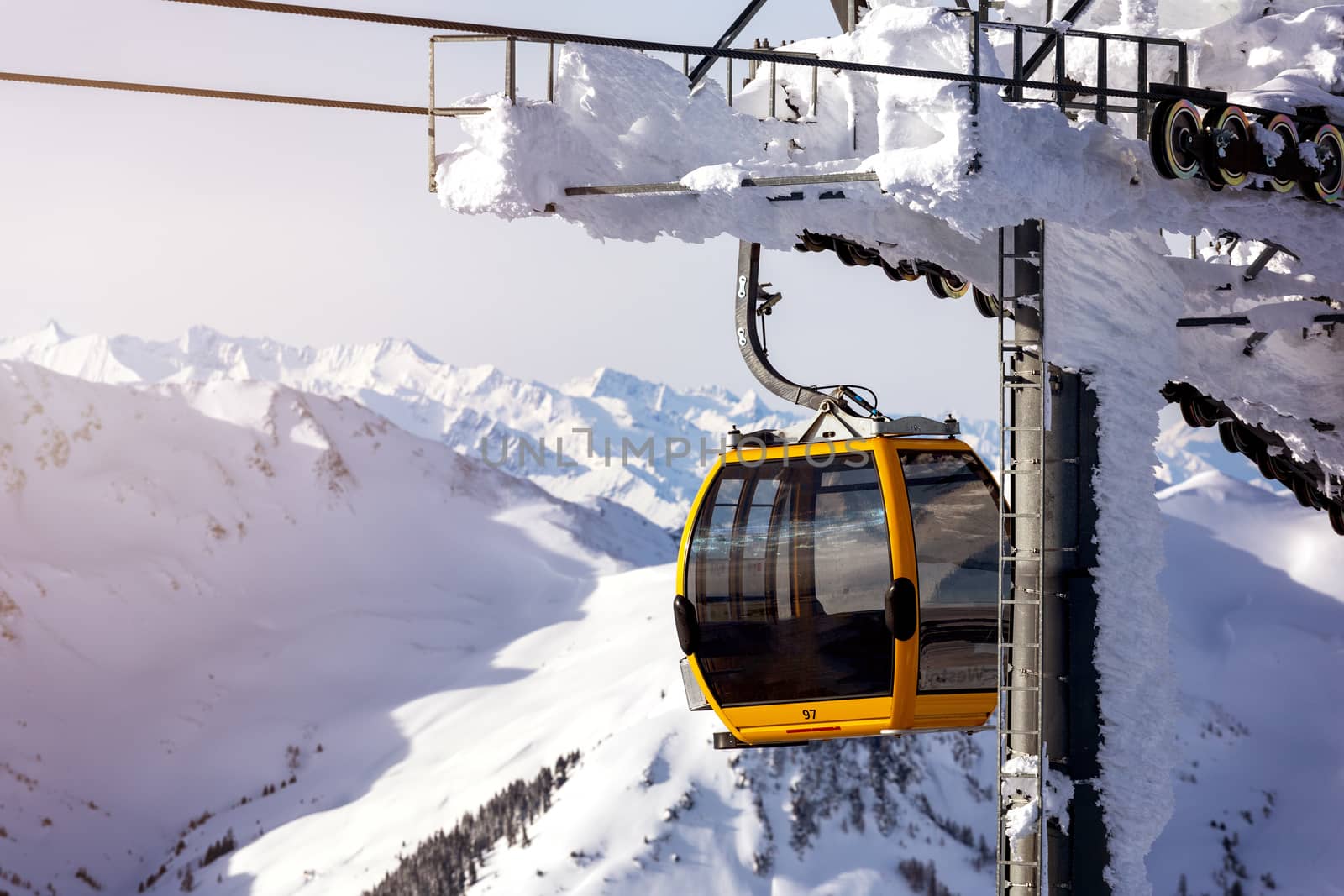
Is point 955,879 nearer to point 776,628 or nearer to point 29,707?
point 29,707

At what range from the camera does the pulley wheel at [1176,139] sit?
8.16 metres

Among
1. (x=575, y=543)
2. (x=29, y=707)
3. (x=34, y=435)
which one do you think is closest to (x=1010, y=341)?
(x=29, y=707)

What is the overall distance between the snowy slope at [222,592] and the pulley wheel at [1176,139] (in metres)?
59.3

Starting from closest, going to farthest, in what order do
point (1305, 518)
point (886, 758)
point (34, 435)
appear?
point (886, 758), point (34, 435), point (1305, 518)

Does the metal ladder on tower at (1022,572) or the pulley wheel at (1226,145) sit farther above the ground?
the pulley wheel at (1226,145)

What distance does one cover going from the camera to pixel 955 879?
60969 mm

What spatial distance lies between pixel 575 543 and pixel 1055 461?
322ft

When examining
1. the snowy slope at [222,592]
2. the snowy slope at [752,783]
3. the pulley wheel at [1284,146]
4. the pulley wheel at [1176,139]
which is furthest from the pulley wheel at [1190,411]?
the snowy slope at [222,592]

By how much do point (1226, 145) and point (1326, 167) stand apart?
2.90ft

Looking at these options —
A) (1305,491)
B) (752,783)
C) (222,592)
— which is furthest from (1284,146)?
(222,592)

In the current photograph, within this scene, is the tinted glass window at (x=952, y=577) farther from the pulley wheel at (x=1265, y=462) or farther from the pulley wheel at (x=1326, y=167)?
the pulley wheel at (x=1265, y=462)

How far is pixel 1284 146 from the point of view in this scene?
28.0ft

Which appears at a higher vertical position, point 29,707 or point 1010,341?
point 1010,341

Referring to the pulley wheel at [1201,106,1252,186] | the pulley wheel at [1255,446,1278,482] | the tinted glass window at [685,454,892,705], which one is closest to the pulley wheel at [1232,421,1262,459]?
the pulley wheel at [1255,446,1278,482]
